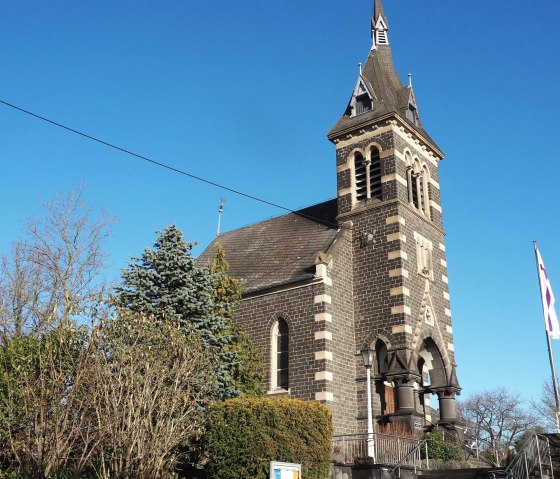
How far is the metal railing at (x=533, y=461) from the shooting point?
1608cm

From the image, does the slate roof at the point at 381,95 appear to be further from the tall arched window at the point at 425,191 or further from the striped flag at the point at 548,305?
the striped flag at the point at 548,305

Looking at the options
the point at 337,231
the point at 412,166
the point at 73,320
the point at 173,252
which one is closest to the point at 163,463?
the point at 73,320

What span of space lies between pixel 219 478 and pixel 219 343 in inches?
242

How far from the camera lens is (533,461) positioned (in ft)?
54.7

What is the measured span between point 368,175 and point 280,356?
28.9 feet

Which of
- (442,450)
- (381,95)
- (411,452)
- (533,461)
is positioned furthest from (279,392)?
(381,95)

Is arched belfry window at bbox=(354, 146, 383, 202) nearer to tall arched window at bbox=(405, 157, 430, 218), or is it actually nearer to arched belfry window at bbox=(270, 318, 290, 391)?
tall arched window at bbox=(405, 157, 430, 218)

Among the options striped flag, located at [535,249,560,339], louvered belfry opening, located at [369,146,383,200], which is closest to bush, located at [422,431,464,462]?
striped flag, located at [535,249,560,339]

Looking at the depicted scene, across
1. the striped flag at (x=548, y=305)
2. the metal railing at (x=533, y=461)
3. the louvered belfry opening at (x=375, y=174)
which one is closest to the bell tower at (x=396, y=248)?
the louvered belfry opening at (x=375, y=174)

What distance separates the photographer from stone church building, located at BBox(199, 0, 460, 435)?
23922 millimetres

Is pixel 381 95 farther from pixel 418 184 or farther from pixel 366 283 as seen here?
pixel 366 283

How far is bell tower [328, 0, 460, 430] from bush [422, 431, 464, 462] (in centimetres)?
120

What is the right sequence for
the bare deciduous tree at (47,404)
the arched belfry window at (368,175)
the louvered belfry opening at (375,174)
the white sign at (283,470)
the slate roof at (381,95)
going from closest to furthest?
the white sign at (283,470) → the bare deciduous tree at (47,404) → the louvered belfry opening at (375,174) → the arched belfry window at (368,175) → the slate roof at (381,95)

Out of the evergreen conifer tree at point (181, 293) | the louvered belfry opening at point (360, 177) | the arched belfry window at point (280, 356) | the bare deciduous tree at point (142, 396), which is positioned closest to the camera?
the bare deciduous tree at point (142, 396)
